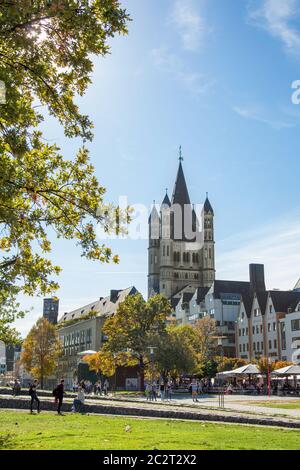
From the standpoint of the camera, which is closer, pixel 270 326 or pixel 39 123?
pixel 39 123

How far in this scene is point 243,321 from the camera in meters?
93.4

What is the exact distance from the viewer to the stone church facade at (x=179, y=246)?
167 meters

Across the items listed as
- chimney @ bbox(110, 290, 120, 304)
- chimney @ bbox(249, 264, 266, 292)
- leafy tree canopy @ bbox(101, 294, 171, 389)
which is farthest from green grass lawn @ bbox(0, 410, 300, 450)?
chimney @ bbox(110, 290, 120, 304)

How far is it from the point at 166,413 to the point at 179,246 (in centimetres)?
14978

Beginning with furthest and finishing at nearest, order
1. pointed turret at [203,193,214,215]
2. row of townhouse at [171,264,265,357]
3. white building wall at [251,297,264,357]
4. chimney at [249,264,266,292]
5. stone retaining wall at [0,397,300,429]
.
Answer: pointed turret at [203,193,214,215], chimney at [249,264,266,292], row of townhouse at [171,264,265,357], white building wall at [251,297,264,357], stone retaining wall at [0,397,300,429]

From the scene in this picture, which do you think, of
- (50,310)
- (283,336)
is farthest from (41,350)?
(50,310)

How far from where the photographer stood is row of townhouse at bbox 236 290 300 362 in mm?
76000

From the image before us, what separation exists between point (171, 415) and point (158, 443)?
12.5 metres

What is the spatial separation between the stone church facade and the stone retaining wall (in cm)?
13183

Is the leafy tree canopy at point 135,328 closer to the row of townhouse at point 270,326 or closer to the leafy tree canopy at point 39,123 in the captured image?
the row of townhouse at point 270,326

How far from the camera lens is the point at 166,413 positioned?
24906 millimetres

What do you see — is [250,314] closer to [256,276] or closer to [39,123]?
[256,276]

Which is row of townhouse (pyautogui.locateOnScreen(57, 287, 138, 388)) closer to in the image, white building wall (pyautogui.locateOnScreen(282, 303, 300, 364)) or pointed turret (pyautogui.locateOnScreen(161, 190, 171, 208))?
white building wall (pyautogui.locateOnScreen(282, 303, 300, 364))
